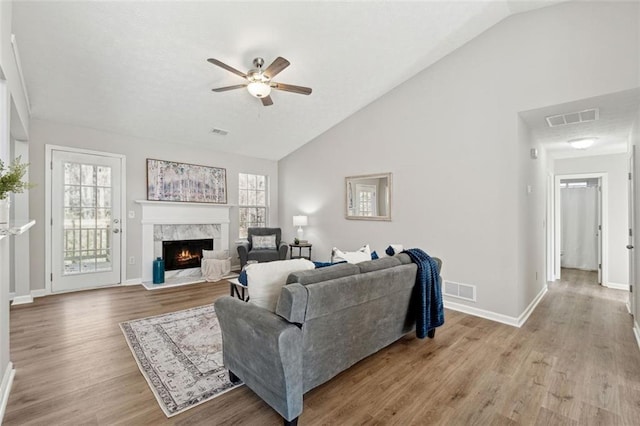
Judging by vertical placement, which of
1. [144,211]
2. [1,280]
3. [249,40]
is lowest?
[1,280]

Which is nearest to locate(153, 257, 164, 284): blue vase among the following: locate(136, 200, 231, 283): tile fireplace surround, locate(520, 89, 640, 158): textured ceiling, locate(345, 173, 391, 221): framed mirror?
locate(136, 200, 231, 283): tile fireplace surround

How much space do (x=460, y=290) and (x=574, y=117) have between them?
8.18 ft

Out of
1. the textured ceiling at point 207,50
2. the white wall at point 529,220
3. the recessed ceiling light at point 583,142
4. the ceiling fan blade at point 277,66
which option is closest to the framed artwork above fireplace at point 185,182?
the textured ceiling at point 207,50

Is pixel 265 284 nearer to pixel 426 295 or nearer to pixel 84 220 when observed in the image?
pixel 426 295

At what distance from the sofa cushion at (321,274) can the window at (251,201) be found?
4842mm

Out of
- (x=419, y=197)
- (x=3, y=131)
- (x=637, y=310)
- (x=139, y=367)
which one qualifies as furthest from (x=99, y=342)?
(x=637, y=310)

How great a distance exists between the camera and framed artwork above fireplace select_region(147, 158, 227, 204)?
212 inches

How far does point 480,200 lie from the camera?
3.82 metres

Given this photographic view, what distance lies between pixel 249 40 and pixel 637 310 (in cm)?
523

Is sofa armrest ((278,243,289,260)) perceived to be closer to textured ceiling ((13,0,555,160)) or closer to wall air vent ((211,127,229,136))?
wall air vent ((211,127,229,136))

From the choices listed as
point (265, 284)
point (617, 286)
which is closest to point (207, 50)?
point (265, 284)

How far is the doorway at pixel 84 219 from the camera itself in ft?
14.7

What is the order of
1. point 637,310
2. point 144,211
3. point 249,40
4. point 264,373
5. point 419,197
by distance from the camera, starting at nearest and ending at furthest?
point 264,373, point 637,310, point 249,40, point 419,197, point 144,211

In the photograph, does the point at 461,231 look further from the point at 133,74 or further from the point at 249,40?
the point at 133,74
